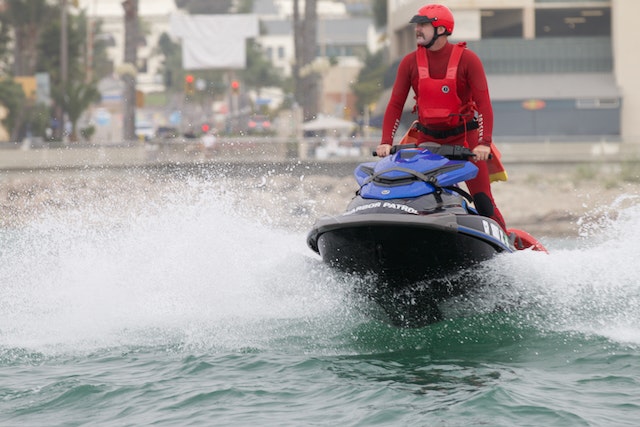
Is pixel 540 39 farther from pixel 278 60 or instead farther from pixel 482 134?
pixel 278 60

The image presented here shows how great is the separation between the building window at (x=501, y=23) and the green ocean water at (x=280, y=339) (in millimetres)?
35340

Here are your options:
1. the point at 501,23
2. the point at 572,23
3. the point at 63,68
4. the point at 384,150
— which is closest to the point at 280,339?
the point at 384,150

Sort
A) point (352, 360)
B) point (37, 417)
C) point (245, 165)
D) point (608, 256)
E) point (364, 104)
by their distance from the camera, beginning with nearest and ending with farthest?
point (37, 417) → point (352, 360) → point (608, 256) → point (245, 165) → point (364, 104)

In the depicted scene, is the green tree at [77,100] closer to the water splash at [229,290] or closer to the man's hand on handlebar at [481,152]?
the water splash at [229,290]

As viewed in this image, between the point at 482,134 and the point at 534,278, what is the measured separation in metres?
1.06

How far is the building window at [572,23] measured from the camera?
42.4 metres

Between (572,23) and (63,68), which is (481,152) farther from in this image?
(572,23)

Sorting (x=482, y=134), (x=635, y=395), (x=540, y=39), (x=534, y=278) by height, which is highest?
(x=540, y=39)

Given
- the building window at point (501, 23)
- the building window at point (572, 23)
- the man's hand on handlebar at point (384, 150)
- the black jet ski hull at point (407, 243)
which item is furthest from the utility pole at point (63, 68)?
the black jet ski hull at point (407, 243)

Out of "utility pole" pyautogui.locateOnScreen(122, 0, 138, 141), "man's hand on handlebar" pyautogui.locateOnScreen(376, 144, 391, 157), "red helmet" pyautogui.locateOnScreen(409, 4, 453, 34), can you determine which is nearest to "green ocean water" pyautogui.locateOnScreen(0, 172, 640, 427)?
"man's hand on handlebar" pyautogui.locateOnScreen(376, 144, 391, 157)

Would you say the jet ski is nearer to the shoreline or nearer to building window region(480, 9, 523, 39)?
the shoreline

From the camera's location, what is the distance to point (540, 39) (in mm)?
40031

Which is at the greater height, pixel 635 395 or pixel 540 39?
pixel 540 39

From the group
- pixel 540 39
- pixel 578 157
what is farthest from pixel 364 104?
pixel 578 157
